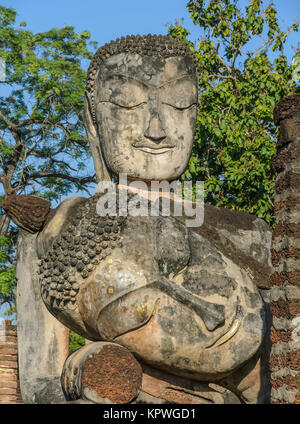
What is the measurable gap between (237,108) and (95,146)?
6393mm

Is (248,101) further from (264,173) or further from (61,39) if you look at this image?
(61,39)

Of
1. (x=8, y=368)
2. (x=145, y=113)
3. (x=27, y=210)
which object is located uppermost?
(x=145, y=113)

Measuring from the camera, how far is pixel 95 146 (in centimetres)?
652

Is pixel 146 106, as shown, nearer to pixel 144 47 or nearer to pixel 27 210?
pixel 144 47

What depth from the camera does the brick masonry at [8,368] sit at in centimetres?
885

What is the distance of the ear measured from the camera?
647 cm

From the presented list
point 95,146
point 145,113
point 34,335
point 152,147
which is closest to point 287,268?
point 152,147

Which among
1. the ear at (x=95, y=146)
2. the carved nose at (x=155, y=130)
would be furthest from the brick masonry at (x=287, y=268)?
the ear at (x=95, y=146)

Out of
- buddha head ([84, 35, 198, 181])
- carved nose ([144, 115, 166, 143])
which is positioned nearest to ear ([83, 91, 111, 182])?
buddha head ([84, 35, 198, 181])

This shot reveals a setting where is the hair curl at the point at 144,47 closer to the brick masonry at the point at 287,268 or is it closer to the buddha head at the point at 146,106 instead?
the buddha head at the point at 146,106

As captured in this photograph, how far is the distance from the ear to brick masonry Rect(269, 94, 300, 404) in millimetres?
1748

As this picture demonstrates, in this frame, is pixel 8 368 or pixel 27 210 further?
pixel 8 368

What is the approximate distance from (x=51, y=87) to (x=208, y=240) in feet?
41.4

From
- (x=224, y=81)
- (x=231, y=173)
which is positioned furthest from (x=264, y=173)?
(x=224, y=81)
